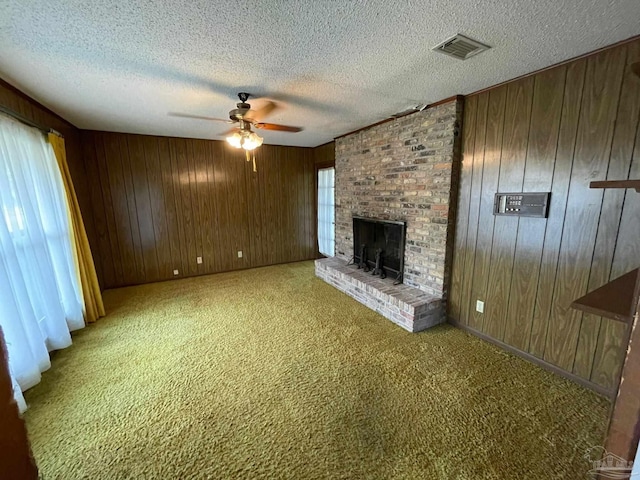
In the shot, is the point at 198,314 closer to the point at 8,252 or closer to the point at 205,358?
the point at 205,358

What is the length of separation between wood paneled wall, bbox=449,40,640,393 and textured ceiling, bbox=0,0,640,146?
228mm

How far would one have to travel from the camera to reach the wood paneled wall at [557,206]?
1.78 m

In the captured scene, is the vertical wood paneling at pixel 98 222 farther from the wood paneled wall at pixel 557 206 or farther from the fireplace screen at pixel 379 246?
the wood paneled wall at pixel 557 206

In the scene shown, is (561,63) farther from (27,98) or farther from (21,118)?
(27,98)

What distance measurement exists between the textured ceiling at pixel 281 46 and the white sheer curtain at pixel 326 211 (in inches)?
94.3

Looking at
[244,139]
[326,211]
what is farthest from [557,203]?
[326,211]

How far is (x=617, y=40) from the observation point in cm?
168

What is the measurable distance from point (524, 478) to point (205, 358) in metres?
2.35

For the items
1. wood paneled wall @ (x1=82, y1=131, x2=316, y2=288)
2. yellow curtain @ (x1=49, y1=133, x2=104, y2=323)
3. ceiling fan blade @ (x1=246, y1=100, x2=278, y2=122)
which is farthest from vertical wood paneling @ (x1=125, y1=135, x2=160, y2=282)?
ceiling fan blade @ (x1=246, y1=100, x2=278, y2=122)

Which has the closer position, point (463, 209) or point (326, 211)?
point (463, 209)

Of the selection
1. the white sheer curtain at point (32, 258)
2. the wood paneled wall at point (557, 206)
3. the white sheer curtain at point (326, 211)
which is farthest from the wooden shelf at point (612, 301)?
the white sheer curtain at point (326, 211)

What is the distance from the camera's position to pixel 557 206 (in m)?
2.07

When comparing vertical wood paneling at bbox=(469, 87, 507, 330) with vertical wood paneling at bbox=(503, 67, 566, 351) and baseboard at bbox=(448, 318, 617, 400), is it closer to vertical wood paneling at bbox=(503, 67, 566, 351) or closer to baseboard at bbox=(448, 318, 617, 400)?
baseboard at bbox=(448, 318, 617, 400)

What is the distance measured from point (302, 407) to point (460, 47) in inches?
104
